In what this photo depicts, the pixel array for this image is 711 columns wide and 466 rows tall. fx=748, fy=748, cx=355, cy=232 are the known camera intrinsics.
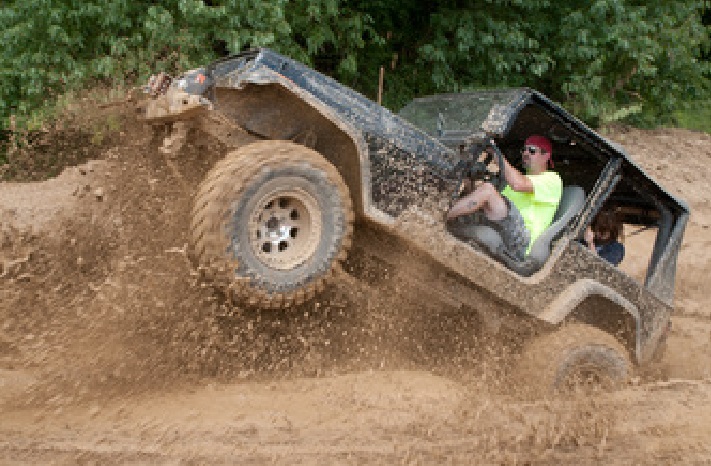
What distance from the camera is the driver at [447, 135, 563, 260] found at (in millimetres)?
4828

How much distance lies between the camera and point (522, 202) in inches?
209

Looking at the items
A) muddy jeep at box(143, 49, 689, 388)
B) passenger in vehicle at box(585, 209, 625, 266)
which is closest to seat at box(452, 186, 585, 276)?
muddy jeep at box(143, 49, 689, 388)

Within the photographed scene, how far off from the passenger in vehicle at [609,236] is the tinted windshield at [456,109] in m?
1.70

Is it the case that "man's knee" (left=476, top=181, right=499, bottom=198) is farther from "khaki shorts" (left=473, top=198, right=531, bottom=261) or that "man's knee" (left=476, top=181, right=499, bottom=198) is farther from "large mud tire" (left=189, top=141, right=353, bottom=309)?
"large mud tire" (left=189, top=141, right=353, bottom=309)

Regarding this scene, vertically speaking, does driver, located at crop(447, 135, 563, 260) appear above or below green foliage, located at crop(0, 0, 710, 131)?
below

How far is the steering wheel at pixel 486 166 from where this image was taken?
182 inches

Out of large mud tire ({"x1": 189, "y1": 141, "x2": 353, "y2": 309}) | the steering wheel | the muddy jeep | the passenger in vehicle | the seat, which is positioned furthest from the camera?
the passenger in vehicle

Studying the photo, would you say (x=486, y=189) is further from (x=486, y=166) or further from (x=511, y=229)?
(x=511, y=229)

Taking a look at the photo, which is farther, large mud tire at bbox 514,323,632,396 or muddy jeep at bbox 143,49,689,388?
large mud tire at bbox 514,323,632,396

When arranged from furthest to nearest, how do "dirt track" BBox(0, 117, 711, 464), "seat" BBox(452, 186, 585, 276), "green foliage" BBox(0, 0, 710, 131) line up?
"green foliage" BBox(0, 0, 710, 131) < "seat" BBox(452, 186, 585, 276) < "dirt track" BBox(0, 117, 711, 464)

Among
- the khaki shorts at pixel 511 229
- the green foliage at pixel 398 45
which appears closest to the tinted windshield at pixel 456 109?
the khaki shorts at pixel 511 229

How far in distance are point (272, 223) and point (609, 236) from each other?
10.6ft

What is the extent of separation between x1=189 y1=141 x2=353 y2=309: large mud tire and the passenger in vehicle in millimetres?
2793

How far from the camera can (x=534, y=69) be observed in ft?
42.8
